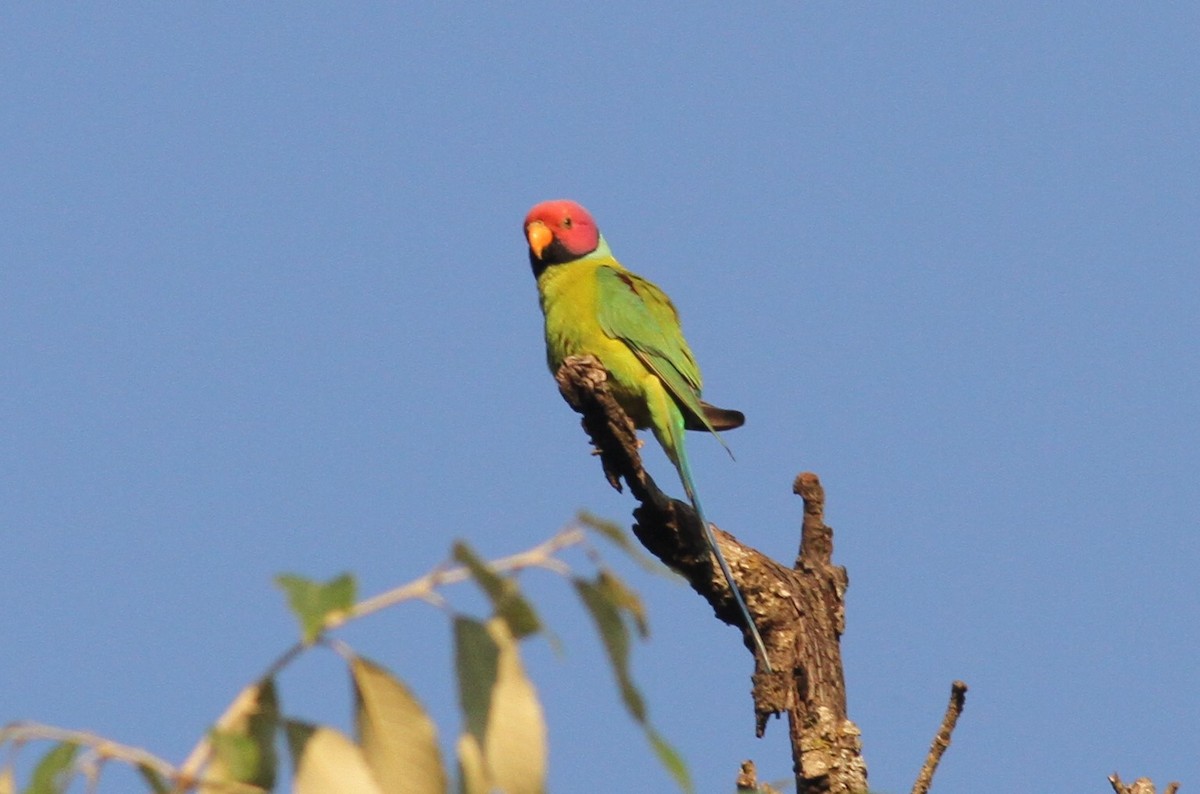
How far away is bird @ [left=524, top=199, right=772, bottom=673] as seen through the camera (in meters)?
5.53

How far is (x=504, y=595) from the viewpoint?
5.14ft

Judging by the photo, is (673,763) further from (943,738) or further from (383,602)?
(943,738)

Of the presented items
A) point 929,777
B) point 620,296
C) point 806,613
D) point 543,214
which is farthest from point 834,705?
point 543,214

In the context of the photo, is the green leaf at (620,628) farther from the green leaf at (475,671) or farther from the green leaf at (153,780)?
the green leaf at (153,780)

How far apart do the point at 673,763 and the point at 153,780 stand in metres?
0.58

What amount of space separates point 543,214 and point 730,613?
8.99 feet

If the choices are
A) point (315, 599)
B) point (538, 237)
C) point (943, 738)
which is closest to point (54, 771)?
point (315, 599)

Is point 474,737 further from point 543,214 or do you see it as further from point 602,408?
point 543,214

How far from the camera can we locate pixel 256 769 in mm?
1506

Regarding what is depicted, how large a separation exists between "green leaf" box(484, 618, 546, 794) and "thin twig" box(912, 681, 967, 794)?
87.8 inches

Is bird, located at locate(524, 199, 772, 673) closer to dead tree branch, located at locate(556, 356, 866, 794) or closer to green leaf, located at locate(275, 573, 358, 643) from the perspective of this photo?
dead tree branch, located at locate(556, 356, 866, 794)

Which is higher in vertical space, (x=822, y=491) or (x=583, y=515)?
(x=822, y=491)

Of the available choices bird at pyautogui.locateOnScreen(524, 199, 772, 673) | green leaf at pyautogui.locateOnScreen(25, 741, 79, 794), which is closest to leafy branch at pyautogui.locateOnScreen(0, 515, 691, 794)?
green leaf at pyautogui.locateOnScreen(25, 741, 79, 794)

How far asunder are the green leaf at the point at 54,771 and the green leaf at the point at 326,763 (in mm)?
227
